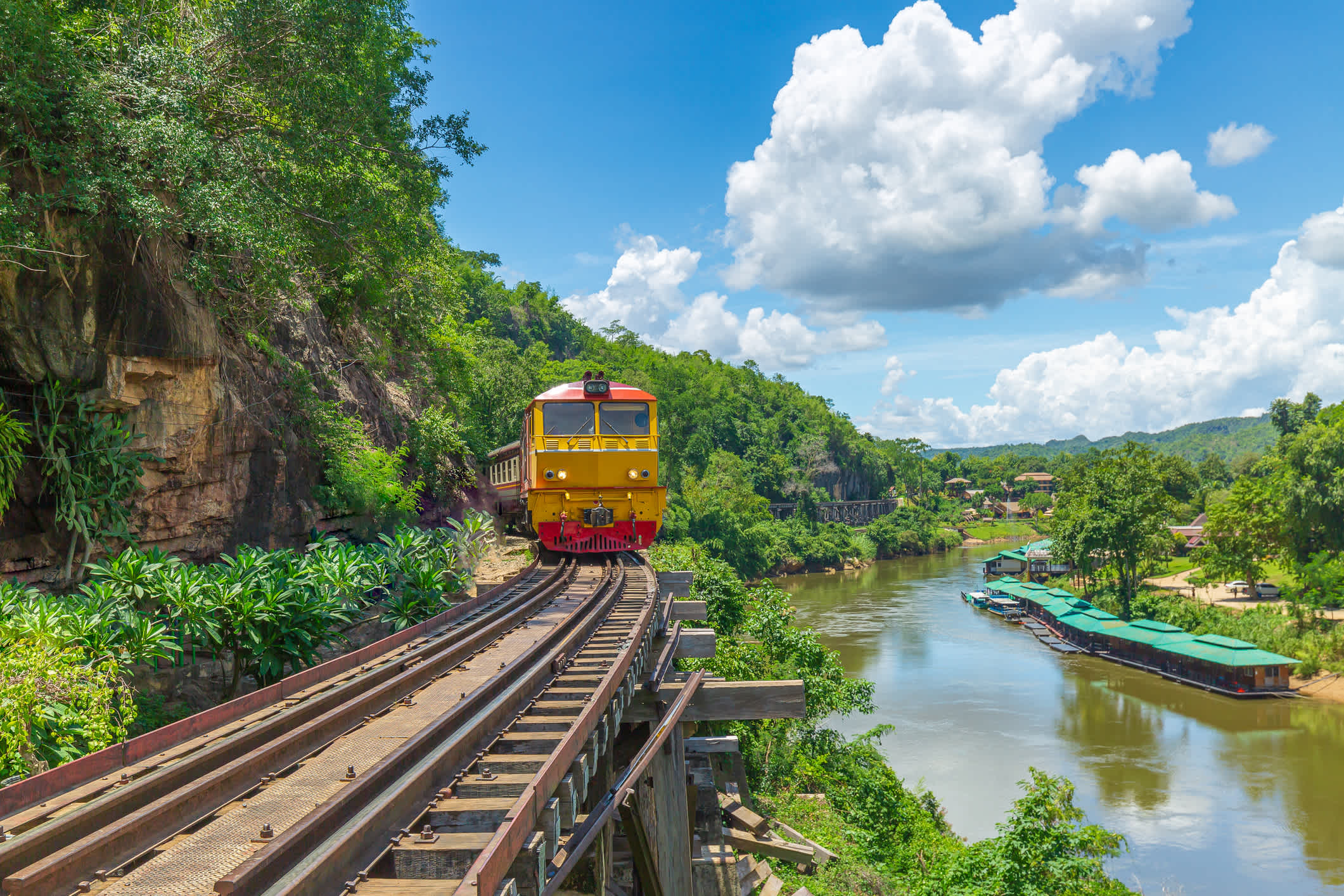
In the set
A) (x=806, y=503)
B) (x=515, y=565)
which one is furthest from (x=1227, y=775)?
(x=806, y=503)

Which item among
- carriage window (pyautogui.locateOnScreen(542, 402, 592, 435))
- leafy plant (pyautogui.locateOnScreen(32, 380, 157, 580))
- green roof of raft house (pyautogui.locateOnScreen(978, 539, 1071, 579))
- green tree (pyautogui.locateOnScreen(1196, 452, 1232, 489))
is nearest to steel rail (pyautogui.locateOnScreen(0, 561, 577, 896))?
leafy plant (pyautogui.locateOnScreen(32, 380, 157, 580))

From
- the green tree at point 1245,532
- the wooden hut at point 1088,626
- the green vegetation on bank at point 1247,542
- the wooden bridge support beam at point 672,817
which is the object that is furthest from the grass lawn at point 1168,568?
the wooden bridge support beam at point 672,817

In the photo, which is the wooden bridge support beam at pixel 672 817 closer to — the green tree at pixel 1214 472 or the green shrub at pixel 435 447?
the green shrub at pixel 435 447

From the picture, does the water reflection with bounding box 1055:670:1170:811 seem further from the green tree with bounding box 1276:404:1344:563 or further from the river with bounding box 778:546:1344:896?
the green tree with bounding box 1276:404:1344:563

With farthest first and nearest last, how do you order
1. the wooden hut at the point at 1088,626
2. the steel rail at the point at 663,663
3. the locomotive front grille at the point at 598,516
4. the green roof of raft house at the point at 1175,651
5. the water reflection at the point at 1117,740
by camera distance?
the wooden hut at the point at 1088,626
the green roof of raft house at the point at 1175,651
the water reflection at the point at 1117,740
the locomotive front grille at the point at 598,516
the steel rail at the point at 663,663

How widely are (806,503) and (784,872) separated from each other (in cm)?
6453

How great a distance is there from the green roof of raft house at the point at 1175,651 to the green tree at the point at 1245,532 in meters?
7.77

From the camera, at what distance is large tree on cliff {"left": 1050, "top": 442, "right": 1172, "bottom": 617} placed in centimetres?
4188

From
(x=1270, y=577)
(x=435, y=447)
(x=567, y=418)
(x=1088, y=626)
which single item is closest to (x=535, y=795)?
(x=567, y=418)

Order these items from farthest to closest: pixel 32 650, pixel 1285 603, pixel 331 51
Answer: pixel 1285 603 → pixel 331 51 → pixel 32 650

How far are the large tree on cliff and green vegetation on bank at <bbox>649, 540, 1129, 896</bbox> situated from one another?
2508 centimetres

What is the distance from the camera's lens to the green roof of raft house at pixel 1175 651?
2939 centimetres

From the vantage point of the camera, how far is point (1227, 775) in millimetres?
22375

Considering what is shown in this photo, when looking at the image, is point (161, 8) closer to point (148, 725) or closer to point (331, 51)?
point (331, 51)
